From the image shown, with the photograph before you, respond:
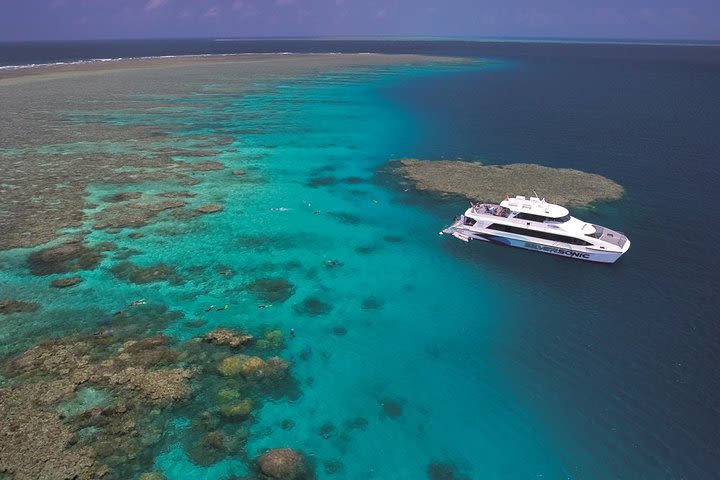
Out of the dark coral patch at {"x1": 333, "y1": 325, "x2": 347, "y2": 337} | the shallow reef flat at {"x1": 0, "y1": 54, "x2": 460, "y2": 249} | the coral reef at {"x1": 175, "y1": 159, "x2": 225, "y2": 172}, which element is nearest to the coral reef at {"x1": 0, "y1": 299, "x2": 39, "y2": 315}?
the shallow reef flat at {"x1": 0, "y1": 54, "x2": 460, "y2": 249}

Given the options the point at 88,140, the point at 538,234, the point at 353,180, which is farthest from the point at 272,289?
the point at 88,140

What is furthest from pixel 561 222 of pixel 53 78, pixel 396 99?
pixel 53 78

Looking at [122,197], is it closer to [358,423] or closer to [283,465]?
[358,423]

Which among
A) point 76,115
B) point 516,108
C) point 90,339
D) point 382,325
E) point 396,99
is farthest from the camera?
point 396,99

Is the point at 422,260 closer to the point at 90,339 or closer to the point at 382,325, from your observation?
the point at 382,325

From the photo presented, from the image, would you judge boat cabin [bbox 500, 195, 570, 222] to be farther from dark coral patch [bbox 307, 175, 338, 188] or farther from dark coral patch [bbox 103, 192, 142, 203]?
dark coral patch [bbox 103, 192, 142, 203]
